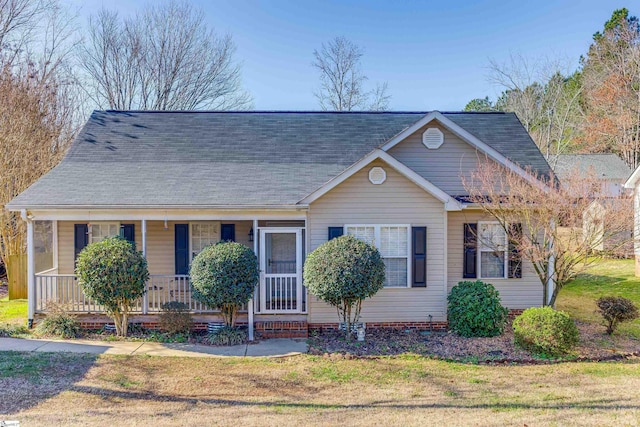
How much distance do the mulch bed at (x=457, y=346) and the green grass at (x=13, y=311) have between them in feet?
24.5

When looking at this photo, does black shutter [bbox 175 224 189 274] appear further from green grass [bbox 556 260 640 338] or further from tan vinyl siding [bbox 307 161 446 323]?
green grass [bbox 556 260 640 338]

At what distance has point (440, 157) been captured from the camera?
11078 mm

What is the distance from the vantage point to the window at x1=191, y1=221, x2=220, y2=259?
11.1 metres

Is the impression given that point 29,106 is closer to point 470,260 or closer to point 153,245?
point 153,245

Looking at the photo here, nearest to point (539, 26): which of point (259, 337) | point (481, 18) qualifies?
point (481, 18)

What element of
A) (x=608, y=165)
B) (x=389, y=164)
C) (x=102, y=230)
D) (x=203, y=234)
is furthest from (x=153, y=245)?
(x=608, y=165)

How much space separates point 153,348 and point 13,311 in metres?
5.78

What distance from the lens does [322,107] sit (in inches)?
Result: 1225

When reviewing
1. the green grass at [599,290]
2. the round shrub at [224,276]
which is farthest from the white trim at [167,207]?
the green grass at [599,290]

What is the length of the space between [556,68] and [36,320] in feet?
99.8

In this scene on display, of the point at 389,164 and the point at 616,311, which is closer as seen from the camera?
the point at 616,311

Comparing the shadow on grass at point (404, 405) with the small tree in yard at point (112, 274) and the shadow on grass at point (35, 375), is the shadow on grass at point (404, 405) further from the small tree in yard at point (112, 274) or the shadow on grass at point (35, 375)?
the small tree in yard at point (112, 274)

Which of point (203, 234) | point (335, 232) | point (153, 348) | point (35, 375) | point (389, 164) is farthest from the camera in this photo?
point (203, 234)

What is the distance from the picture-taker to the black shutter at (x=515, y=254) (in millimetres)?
9758
